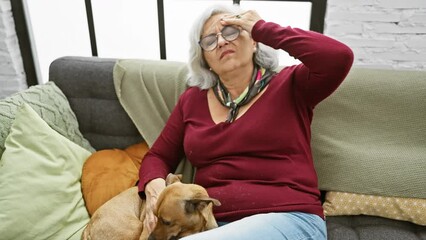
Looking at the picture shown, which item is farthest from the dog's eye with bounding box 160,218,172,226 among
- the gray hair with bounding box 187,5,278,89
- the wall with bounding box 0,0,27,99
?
the wall with bounding box 0,0,27,99

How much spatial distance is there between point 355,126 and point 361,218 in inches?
17.2

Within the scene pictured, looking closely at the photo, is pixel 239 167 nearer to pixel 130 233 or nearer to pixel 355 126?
pixel 130 233

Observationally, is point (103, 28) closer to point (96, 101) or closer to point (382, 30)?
point (96, 101)

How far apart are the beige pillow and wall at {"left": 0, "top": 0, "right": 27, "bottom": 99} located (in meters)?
2.25

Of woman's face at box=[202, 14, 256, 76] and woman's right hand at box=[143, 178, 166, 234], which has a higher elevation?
woman's face at box=[202, 14, 256, 76]

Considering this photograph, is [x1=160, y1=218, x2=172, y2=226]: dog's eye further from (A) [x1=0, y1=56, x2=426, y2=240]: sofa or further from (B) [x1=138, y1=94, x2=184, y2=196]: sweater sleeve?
(A) [x1=0, y1=56, x2=426, y2=240]: sofa

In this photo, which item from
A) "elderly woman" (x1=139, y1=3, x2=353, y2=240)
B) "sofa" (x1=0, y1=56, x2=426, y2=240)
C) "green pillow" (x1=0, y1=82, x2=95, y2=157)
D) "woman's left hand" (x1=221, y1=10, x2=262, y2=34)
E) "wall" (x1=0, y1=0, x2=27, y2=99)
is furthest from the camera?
"wall" (x1=0, y1=0, x2=27, y2=99)

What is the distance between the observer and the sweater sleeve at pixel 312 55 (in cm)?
129

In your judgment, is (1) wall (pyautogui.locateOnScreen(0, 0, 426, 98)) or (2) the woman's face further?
(1) wall (pyautogui.locateOnScreen(0, 0, 426, 98))

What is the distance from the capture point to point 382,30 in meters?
2.00

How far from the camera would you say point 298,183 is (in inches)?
55.6

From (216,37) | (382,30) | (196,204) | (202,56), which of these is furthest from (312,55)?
(382,30)

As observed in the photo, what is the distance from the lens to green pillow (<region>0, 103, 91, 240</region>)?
1.48 m

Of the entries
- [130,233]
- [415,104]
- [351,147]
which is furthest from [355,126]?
[130,233]
